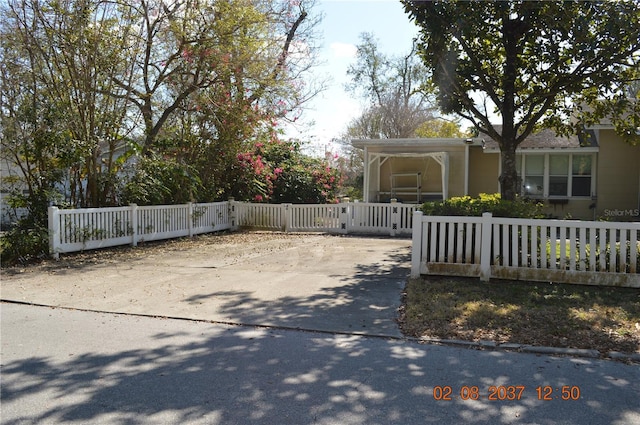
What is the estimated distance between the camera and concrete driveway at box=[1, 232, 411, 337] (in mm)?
6207

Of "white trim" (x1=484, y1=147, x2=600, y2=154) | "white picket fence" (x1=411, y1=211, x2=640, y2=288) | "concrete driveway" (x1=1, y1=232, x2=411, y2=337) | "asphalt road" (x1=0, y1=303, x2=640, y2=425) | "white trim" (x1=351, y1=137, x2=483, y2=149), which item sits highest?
"white trim" (x1=351, y1=137, x2=483, y2=149)

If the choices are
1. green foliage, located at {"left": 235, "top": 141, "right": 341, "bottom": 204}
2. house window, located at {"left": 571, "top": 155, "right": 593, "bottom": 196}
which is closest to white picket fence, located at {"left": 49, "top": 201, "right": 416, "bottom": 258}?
green foliage, located at {"left": 235, "top": 141, "right": 341, "bottom": 204}

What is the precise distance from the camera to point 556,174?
685 inches

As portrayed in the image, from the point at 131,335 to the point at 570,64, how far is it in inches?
375

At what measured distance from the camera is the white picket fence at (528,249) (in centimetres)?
704

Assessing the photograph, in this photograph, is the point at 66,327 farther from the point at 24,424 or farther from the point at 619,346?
the point at 619,346

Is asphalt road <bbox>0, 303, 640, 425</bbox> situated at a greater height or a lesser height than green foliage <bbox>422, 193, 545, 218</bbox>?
lesser

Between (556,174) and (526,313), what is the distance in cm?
1311

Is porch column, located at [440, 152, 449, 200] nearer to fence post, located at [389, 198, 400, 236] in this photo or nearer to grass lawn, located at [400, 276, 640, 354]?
fence post, located at [389, 198, 400, 236]

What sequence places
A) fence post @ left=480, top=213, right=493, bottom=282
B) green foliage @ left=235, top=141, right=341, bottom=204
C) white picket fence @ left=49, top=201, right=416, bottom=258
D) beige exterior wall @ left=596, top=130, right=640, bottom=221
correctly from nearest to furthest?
fence post @ left=480, top=213, right=493, bottom=282, white picket fence @ left=49, top=201, right=416, bottom=258, beige exterior wall @ left=596, top=130, right=640, bottom=221, green foliage @ left=235, top=141, right=341, bottom=204

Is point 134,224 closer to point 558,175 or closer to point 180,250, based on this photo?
point 180,250

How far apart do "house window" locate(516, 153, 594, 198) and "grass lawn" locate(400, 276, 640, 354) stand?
1118 cm

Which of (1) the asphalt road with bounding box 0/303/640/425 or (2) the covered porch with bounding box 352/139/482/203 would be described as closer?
(1) the asphalt road with bounding box 0/303/640/425

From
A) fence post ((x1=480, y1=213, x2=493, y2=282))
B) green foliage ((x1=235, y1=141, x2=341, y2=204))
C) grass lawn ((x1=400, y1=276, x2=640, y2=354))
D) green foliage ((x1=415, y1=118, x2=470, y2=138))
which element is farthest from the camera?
green foliage ((x1=415, y1=118, x2=470, y2=138))
